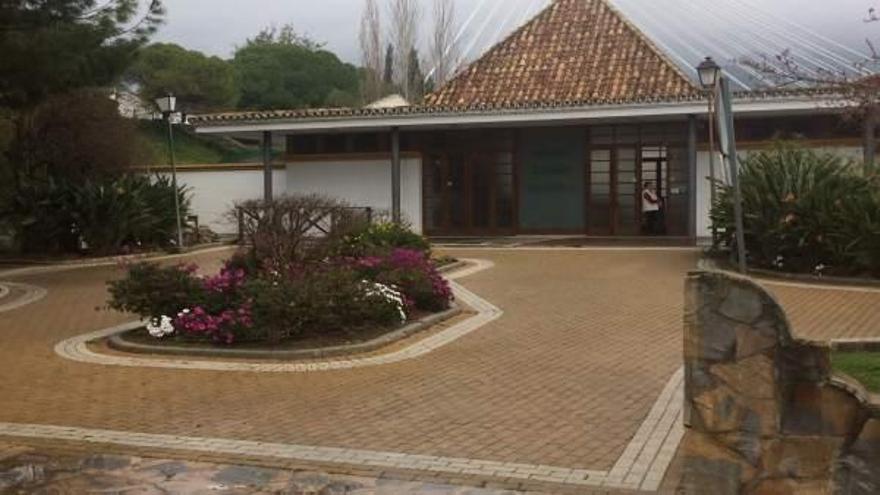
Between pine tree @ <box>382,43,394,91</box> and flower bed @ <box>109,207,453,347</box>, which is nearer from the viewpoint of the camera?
flower bed @ <box>109,207,453,347</box>

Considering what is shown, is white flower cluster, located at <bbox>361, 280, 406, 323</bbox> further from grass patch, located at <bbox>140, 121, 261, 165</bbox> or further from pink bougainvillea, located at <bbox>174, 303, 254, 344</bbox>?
grass patch, located at <bbox>140, 121, 261, 165</bbox>

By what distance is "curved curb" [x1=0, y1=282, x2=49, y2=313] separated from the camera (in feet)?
47.9

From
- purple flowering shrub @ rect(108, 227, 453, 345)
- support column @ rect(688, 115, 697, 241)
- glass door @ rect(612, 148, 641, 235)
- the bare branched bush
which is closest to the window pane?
glass door @ rect(612, 148, 641, 235)

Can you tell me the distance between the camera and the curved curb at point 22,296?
575 inches

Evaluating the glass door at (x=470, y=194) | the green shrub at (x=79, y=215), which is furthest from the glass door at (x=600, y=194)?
the green shrub at (x=79, y=215)

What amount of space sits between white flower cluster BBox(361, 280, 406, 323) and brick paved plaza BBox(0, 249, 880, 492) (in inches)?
35.0

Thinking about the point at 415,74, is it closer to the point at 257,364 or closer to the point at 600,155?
the point at 600,155

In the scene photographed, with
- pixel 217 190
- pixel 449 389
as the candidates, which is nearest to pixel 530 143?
pixel 217 190

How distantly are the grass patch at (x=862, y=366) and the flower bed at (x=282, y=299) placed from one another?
15.6 ft

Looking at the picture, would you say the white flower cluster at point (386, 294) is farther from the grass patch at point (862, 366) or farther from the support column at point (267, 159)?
the support column at point (267, 159)

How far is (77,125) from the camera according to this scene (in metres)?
24.1

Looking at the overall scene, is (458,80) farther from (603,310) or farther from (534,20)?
(603,310)

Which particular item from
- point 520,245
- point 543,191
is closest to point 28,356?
point 520,245

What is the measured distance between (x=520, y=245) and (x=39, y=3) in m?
11.8
